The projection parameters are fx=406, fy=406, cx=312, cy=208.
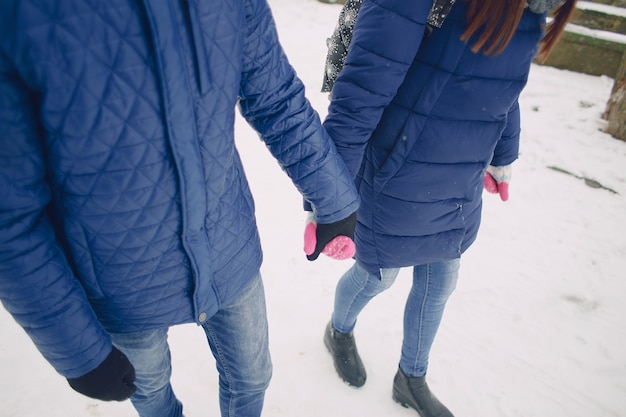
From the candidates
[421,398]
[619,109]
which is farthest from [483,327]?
[619,109]

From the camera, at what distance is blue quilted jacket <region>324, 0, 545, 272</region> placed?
3.58ft

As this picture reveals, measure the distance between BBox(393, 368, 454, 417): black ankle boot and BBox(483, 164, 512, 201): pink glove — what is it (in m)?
0.93

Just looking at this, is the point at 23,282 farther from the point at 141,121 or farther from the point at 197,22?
the point at 197,22

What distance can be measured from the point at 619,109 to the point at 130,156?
480 cm

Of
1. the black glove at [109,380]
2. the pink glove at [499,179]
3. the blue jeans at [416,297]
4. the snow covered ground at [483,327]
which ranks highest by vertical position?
the pink glove at [499,179]

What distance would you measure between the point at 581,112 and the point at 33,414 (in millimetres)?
5447

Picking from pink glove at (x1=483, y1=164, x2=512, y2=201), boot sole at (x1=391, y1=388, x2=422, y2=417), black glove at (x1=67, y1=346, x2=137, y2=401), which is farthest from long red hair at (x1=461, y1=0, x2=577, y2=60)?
boot sole at (x1=391, y1=388, x2=422, y2=417)

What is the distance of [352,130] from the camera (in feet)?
3.91

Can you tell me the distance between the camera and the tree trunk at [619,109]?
3998mm

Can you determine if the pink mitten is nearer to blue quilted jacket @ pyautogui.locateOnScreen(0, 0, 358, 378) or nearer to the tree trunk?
blue quilted jacket @ pyautogui.locateOnScreen(0, 0, 358, 378)

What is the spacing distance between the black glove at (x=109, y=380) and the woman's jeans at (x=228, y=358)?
110mm

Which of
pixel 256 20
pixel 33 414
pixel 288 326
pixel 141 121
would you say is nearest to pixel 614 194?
pixel 288 326

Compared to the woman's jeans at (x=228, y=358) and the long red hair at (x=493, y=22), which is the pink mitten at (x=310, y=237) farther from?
the long red hair at (x=493, y=22)

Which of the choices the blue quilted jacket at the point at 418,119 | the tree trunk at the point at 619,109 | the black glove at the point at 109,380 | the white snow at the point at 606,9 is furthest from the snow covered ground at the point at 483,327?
the white snow at the point at 606,9
